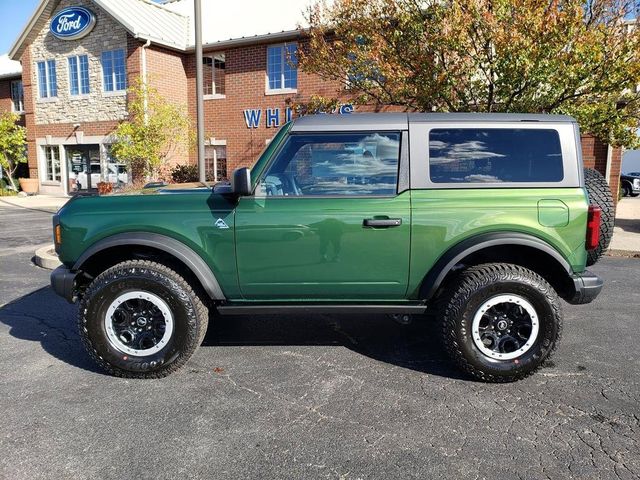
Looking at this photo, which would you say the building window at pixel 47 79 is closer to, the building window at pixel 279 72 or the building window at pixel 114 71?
the building window at pixel 114 71

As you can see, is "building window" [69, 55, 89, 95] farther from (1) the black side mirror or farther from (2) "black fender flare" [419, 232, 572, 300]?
(2) "black fender flare" [419, 232, 572, 300]

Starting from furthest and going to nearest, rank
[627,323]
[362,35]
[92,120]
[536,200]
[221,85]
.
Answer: [92,120] → [221,85] → [362,35] → [627,323] → [536,200]

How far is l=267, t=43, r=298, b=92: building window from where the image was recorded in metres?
16.1

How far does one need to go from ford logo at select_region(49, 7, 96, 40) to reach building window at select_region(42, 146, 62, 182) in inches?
188

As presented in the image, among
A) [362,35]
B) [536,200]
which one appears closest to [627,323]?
[536,200]

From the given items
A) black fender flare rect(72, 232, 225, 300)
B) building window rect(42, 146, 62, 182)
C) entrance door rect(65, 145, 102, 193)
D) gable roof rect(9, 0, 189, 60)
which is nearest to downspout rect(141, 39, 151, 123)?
gable roof rect(9, 0, 189, 60)

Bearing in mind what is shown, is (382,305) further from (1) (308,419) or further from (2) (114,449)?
(2) (114,449)

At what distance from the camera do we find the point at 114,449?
9.04ft

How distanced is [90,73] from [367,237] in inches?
749

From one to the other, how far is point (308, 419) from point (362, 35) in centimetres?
725

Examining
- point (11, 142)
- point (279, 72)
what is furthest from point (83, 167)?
point (279, 72)

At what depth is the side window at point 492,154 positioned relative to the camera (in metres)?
3.62

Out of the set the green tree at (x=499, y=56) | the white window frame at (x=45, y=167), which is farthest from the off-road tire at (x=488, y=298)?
the white window frame at (x=45, y=167)

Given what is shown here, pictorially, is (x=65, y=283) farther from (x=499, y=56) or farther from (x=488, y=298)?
(x=499, y=56)
